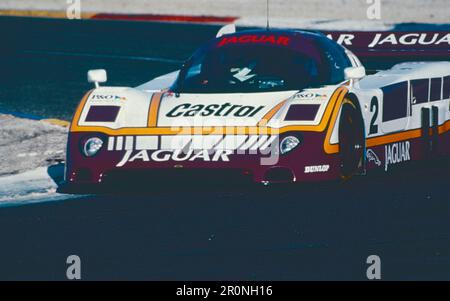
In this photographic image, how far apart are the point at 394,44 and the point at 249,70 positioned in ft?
9.22

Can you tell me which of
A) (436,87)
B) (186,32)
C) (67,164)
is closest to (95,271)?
(67,164)

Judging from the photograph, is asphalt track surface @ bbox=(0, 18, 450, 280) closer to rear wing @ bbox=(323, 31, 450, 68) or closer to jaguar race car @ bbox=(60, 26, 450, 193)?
jaguar race car @ bbox=(60, 26, 450, 193)

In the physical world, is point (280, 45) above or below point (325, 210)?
above

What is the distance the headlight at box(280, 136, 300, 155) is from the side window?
1.39 m

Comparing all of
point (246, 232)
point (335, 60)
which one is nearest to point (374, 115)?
point (335, 60)

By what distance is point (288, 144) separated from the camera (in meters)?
9.16

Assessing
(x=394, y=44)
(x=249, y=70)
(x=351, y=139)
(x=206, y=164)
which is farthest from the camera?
(x=394, y=44)

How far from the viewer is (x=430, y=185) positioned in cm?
1008

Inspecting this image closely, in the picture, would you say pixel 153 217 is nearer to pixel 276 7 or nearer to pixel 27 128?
pixel 27 128

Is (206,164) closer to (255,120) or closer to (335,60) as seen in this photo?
(255,120)

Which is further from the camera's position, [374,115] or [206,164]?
[374,115]

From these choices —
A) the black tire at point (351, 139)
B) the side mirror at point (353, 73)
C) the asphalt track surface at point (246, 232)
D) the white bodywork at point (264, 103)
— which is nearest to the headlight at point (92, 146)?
the white bodywork at point (264, 103)

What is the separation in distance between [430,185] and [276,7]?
12.5 m

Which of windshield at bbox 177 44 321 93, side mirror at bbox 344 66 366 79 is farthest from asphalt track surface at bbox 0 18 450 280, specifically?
windshield at bbox 177 44 321 93
